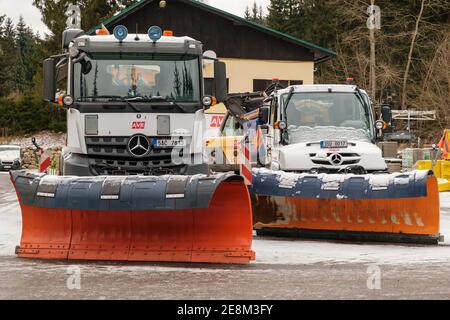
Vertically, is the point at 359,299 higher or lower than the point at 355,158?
lower

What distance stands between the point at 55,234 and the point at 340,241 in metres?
3.89

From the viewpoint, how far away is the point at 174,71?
10.8m

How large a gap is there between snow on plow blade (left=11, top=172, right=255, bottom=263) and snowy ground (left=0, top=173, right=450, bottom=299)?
0.73 feet

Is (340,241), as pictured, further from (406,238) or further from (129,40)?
(129,40)

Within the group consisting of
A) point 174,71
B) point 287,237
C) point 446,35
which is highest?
point 446,35

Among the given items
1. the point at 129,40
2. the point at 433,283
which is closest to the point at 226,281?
the point at 433,283

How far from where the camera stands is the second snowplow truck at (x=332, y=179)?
1055 cm

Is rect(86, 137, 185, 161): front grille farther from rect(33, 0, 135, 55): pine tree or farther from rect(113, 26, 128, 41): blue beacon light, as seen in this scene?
Result: rect(33, 0, 135, 55): pine tree

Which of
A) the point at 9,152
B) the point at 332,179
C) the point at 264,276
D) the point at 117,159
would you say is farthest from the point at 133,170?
the point at 9,152

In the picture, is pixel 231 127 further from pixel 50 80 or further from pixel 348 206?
pixel 50 80

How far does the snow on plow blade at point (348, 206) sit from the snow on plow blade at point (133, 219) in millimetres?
2285

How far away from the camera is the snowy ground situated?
6.79m

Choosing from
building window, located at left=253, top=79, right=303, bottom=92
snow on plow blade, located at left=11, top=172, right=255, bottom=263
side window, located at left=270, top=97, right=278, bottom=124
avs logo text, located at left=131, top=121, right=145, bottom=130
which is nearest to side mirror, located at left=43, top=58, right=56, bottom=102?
avs logo text, located at left=131, top=121, right=145, bottom=130

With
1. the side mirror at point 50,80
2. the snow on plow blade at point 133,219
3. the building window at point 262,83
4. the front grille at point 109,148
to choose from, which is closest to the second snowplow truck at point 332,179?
the front grille at point 109,148
